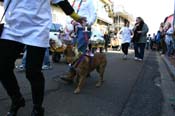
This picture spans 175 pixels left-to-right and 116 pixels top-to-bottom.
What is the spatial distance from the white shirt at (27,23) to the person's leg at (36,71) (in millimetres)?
85

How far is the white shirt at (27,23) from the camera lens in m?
4.46

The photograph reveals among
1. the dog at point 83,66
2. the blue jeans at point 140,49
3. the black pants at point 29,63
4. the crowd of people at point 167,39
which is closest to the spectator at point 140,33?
the blue jeans at point 140,49

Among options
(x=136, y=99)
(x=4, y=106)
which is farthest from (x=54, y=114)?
(x=136, y=99)

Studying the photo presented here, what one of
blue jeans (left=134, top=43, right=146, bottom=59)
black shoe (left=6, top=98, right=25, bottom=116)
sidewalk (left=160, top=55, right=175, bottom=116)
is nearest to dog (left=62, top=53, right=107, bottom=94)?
sidewalk (left=160, top=55, right=175, bottom=116)

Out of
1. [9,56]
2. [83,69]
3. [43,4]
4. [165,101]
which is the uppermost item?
[43,4]

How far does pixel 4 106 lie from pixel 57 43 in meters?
8.14

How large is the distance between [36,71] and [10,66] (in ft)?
1.12

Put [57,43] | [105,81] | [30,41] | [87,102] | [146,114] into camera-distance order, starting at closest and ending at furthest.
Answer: [30,41] < [146,114] < [87,102] < [105,81] < [57,43]

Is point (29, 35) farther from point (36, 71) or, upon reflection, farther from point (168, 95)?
point (168, 95)

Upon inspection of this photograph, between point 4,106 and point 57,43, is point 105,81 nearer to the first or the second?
point 4,106

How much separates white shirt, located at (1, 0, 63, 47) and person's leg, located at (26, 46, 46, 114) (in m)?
0.08

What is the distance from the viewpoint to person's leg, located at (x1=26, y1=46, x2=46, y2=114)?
447 centimetres

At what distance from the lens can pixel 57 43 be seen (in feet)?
44.7

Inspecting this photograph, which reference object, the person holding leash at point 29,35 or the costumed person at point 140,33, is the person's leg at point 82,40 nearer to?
the person holding leash at point 29,35
